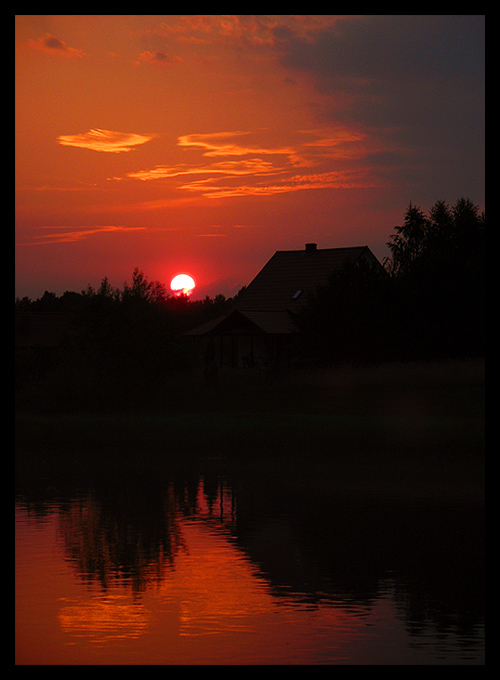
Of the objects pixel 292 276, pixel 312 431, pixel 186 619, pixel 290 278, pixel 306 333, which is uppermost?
pixel 292 276

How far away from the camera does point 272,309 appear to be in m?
58.8

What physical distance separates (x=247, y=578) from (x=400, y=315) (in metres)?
34.7

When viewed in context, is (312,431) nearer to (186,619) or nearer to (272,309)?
(186,619)

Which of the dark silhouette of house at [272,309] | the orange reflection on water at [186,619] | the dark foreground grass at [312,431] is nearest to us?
the orange reflection on water at [186,619]

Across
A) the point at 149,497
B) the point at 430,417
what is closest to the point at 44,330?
the point at 430,417

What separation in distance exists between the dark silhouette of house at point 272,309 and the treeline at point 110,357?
752 centimetres

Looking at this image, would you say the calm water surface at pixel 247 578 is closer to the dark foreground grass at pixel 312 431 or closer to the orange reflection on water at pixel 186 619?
the orange reflection on water at pixel 186 619

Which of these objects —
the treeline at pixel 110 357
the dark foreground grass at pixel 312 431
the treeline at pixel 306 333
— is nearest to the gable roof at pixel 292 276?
the treeline at pixel 306 333

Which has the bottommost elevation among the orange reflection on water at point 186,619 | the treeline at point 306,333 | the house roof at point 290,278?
the orange reflection on water at point 186,619

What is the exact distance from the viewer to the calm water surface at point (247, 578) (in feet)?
29.8

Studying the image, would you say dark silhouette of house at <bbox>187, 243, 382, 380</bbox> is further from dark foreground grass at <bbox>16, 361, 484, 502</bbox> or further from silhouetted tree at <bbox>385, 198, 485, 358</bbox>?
dark foreground grass at <bbox>16, 361, 484, 502</bbox>

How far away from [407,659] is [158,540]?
6042mm

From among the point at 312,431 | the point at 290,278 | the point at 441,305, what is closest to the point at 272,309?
the point at 290,278

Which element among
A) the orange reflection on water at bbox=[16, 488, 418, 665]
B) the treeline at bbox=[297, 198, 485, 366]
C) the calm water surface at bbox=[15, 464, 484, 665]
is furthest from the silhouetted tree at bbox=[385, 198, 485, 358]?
the orange reflection on water at bbox=[16, 488, 418, 665]
